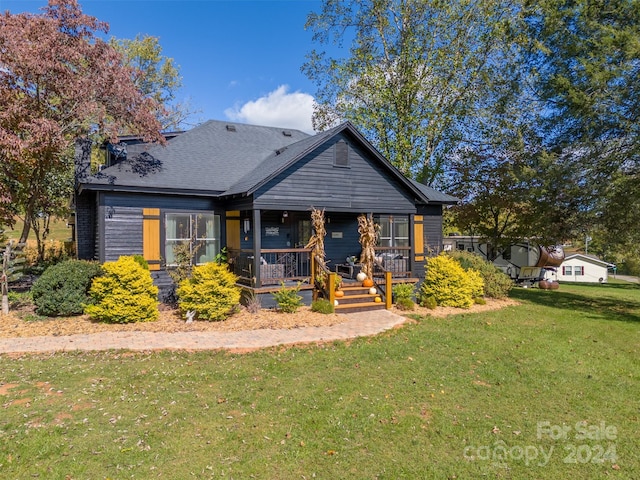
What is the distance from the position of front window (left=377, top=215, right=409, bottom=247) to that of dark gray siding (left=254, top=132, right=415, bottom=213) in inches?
81.6

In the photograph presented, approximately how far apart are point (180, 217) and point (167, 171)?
1529mm

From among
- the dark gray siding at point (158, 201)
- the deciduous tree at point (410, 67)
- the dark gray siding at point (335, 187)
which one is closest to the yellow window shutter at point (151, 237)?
the dark gray siding at point (158, 201)

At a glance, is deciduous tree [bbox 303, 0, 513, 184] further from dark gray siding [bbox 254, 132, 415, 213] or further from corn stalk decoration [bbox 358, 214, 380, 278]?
corn stalk decoration [bbox 358, 214, 380, 278]

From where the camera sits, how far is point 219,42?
1784 cm

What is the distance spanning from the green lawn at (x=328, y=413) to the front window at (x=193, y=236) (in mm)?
5108

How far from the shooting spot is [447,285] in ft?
39.6

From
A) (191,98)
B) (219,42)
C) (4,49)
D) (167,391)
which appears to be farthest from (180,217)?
(191,98)

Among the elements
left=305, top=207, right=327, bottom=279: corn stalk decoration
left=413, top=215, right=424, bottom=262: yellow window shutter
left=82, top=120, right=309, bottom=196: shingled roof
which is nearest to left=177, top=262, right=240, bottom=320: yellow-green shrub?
left=305, top=207, right=327, bottom=279: corn stalk decoration

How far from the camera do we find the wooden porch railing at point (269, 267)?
1084 centimetres

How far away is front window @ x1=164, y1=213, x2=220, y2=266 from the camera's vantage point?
1156cm

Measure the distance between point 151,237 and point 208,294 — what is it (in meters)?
3.22

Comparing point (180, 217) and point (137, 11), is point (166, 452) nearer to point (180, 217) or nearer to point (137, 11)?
point (180, 217)

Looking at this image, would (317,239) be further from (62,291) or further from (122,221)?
(62,291)

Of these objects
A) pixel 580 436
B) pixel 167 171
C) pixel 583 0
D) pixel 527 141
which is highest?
pixel 583 0
